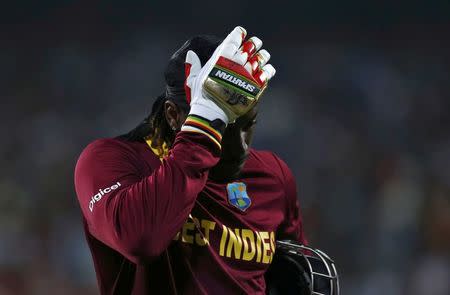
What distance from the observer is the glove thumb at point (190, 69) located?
56.1 inches

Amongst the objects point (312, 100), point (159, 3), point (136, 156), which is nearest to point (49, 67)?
point (159, 3)

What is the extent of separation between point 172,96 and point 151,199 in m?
0.31

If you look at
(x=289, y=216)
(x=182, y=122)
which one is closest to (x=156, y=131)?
(x=182, y=122)

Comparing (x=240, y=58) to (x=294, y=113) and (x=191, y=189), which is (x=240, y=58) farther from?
(x=294, y=113)

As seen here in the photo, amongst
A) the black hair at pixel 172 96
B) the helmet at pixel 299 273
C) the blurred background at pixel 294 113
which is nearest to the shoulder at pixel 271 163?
the helmet at pixel 299 273

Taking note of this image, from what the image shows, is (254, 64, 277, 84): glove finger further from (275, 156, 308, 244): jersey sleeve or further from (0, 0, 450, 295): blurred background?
(0, 0, 450, 295): blurred background

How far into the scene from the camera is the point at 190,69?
1.44 meters

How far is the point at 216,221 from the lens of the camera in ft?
5.02

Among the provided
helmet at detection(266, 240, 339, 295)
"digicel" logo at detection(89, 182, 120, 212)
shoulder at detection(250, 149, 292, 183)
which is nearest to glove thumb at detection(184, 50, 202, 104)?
"digicel" logo at detection(89, 182, 120, 212)

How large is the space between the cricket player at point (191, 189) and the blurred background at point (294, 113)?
1943 millimetres

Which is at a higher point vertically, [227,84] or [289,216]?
[227,84]

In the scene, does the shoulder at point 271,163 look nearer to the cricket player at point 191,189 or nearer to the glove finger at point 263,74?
the cricket player at point 191,189

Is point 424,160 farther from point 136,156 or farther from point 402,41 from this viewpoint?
point 136,156

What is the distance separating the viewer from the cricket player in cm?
130
